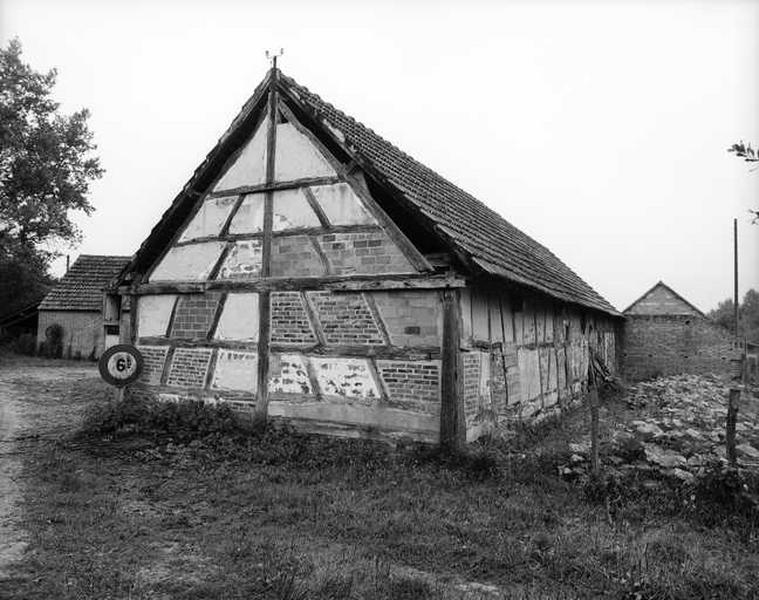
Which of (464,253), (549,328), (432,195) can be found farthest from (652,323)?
(464,253)

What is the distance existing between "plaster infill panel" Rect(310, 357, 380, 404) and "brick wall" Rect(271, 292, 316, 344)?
427mm

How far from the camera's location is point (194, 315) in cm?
1020

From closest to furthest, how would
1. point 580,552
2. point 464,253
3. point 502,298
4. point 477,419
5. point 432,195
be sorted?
point 580,552 → point 464,253 → point 477,419 → point 502,298 → point 432,195

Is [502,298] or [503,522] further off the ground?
[502,298]

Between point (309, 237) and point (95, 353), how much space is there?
22083mm

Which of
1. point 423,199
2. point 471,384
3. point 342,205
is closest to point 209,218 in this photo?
point 342,205

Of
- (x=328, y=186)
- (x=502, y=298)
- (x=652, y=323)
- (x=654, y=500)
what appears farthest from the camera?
(x=652, y=323)

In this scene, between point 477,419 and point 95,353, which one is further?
point 95,353

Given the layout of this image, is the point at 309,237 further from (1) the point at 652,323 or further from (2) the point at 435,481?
(1) the point at 652,323

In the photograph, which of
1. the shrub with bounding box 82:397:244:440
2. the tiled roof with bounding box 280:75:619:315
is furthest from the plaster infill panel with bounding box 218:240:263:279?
the tiled roof with bounding box 280:75:619:315

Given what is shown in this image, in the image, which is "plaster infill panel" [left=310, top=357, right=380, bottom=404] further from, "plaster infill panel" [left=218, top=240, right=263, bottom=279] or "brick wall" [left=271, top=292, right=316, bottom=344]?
"plaster infill panel" [left=218, top=240, right=263, bottom=279]

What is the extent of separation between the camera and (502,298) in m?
9.81

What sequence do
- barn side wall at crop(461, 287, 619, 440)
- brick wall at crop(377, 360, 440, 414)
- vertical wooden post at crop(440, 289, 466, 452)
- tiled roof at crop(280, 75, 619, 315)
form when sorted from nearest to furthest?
vertical wooden post at crop(440, 289, 466, 452)
brick wall at crop(377, 360, 440, 414)
tiled roof at crop(280, 75, 619, 315)
barn side wall at crop(461, 287, 619, 440)

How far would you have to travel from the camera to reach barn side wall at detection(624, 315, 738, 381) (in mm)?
24844
